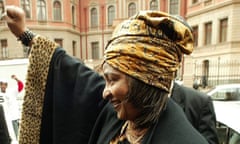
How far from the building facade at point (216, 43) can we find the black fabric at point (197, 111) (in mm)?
14391

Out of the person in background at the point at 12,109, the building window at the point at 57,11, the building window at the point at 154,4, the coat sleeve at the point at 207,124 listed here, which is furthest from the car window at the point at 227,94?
the building window at the point at 57,11

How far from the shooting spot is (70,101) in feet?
4.11

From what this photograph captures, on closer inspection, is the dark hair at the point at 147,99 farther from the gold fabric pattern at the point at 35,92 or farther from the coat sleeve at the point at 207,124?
the coat sleeve at the point at 207,124

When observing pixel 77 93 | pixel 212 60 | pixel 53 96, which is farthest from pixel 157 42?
pixel 212 60

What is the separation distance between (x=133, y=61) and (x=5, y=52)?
25.9m

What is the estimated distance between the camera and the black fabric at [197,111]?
1772 millimetres

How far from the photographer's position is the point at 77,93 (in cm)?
123

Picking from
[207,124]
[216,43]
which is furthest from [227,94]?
[216,43]

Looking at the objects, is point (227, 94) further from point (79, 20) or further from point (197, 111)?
point (79, 20)

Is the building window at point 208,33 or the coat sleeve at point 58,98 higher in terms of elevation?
the building window at point 208,33

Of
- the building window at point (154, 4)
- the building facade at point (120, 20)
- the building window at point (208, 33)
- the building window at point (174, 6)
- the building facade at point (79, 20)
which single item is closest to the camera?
the building facade at point (120, 20)

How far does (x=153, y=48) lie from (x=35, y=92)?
2.37 ft

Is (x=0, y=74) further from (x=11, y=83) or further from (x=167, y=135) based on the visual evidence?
(x=167, y=135)

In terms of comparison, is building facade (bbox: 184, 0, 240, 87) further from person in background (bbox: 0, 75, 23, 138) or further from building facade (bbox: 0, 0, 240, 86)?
person in background (bbox: 0, 75, 23, 138)
